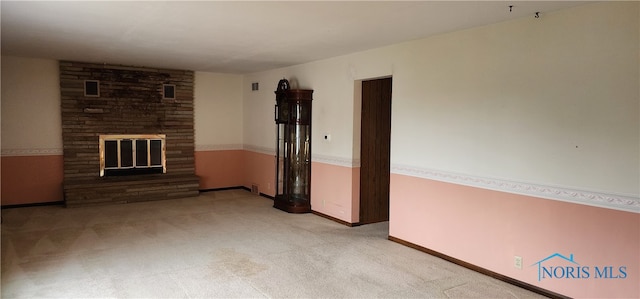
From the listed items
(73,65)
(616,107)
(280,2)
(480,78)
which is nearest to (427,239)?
(480,78)

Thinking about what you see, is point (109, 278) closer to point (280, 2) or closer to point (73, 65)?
point (280, 2)

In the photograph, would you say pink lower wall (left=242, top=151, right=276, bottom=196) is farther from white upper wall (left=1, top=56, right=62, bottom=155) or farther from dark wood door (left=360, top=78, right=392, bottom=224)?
white upper wall (left=1, top=56, right=62, bottom=155)

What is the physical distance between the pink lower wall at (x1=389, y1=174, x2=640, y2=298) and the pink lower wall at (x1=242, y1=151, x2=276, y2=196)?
3.07 meters

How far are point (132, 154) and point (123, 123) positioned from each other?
0.57 m

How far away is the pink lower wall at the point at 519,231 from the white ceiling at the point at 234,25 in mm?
1556

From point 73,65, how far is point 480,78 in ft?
20.0

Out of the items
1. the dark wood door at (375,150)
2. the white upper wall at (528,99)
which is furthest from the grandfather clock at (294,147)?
the white upper wall at (528,99)

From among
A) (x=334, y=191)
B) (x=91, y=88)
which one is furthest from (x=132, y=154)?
(x=334, y=191)

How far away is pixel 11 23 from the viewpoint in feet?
12.6

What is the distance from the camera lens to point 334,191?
572 cm

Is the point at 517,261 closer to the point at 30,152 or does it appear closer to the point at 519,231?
the point at 519,231

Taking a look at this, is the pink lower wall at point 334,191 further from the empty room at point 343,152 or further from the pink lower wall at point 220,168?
the pink lower wall at point 220,168

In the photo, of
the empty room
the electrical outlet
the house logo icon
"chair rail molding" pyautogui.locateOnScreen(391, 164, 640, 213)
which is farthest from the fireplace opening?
the house logo icon
